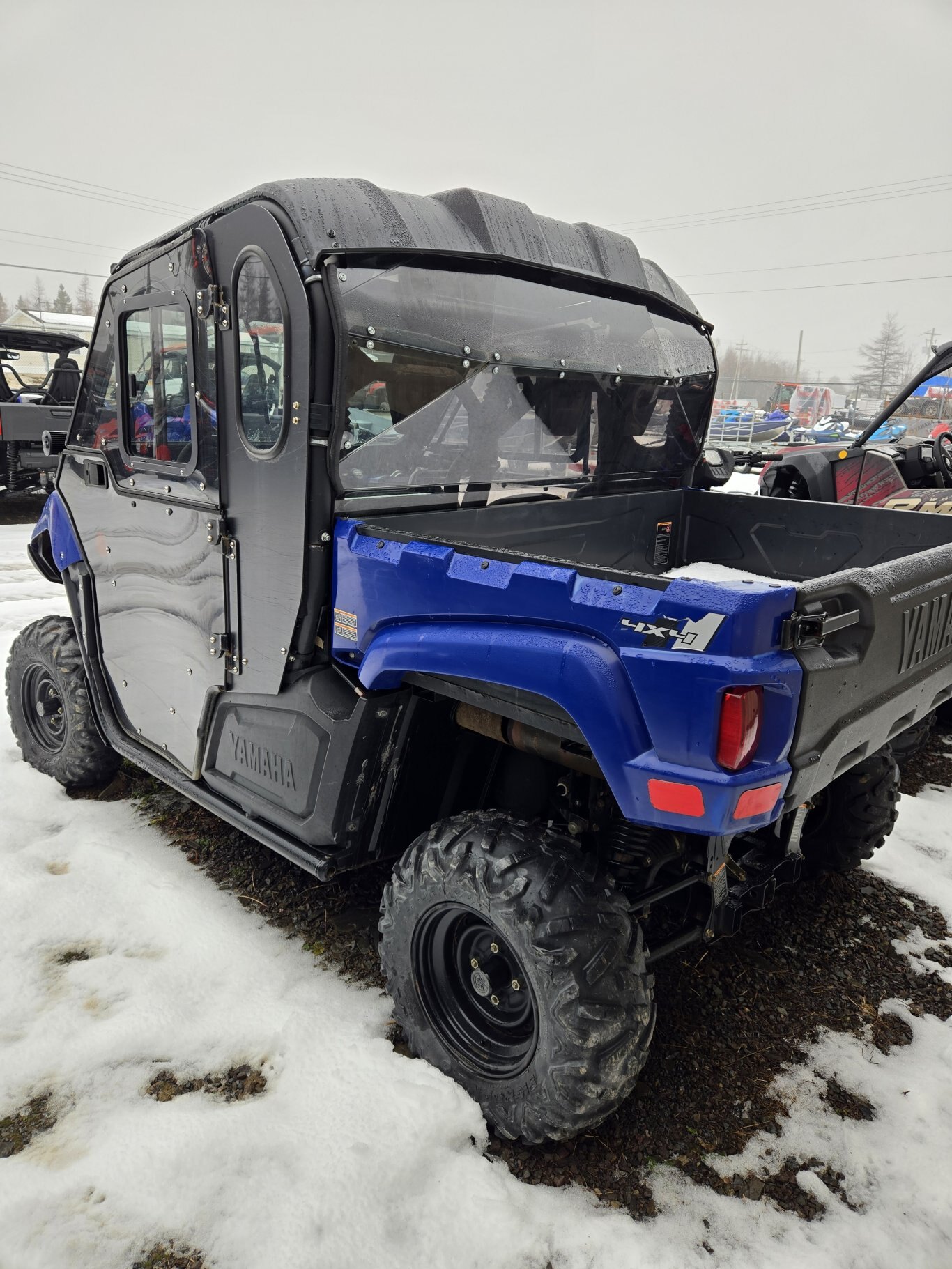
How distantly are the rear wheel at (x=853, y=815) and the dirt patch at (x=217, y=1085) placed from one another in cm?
211

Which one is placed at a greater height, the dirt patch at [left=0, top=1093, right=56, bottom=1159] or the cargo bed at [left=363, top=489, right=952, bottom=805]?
the cargo bed at [left=363, top=489, right=952, bottom=805]

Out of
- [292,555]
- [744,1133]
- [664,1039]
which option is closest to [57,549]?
[292,555]

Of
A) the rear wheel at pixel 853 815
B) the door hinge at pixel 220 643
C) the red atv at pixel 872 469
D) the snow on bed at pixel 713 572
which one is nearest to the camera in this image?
the door hinge at pixel 220 643

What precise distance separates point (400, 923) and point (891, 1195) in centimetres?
136

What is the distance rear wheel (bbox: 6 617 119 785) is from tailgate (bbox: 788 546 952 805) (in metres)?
3.16

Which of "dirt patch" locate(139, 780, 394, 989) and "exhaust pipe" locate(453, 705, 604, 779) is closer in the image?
"exhaust pipe" locate(453, 705, 604, 779)

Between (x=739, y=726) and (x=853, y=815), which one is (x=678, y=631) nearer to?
(x=739, y=726)

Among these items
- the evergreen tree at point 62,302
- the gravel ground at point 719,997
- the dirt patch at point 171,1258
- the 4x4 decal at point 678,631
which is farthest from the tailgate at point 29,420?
the evergreen tree at point 62,302

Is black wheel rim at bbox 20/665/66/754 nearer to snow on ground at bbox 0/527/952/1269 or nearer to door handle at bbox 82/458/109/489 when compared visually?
door handle at bbox 82/458/109/489

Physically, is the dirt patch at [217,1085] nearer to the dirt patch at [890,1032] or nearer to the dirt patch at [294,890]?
the dirt patch at [294,890]

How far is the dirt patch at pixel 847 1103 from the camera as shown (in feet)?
7.89

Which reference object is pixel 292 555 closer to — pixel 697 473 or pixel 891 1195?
pixel 697 473

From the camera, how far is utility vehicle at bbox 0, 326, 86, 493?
10.4 meters

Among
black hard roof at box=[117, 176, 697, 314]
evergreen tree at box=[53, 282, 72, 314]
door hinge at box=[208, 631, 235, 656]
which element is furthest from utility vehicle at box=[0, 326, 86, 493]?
evergreen tree at box=[53, 282, 72, 314]
